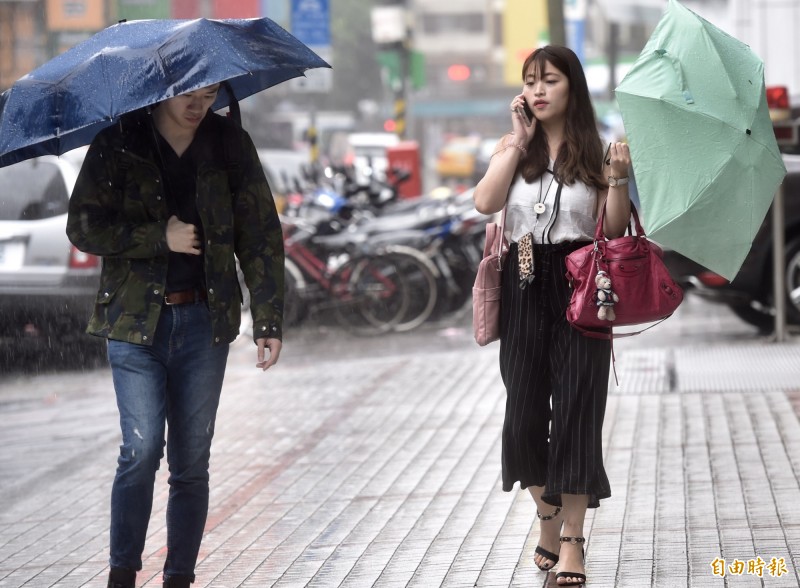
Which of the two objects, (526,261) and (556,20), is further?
(556,20)

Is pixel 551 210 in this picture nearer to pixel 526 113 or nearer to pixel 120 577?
pixel 526 113

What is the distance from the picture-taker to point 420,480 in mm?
6816

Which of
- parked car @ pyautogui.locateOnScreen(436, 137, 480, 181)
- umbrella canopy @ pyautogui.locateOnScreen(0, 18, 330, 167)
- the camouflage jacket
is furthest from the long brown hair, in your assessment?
parked car @ pyautogui.locateOnScreen(436, 137, 480, 181)

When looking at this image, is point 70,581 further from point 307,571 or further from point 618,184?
point 618,184

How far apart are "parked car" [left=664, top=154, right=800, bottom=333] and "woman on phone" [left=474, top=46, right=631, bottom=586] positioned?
626 cm

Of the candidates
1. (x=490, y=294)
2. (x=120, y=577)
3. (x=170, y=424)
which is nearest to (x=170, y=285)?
(x=170, y=424)

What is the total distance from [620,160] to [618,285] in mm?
398

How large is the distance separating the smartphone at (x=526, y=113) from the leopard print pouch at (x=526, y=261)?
38 centimetres

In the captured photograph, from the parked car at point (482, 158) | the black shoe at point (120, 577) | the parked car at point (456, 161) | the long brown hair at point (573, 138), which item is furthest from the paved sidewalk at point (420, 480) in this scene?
the parked car at point (456, 161)

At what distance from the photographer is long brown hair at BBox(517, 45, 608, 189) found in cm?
482

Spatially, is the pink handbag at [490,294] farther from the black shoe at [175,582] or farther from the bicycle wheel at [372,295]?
the bicycle wheel at [372,295]

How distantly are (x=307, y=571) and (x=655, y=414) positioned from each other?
3.30 metres

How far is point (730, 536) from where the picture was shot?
5.30m

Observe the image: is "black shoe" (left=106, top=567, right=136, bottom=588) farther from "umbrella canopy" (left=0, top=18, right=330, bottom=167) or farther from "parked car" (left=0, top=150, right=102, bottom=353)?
"parked car" (left=0, top=150, right=102, bottom=353)
